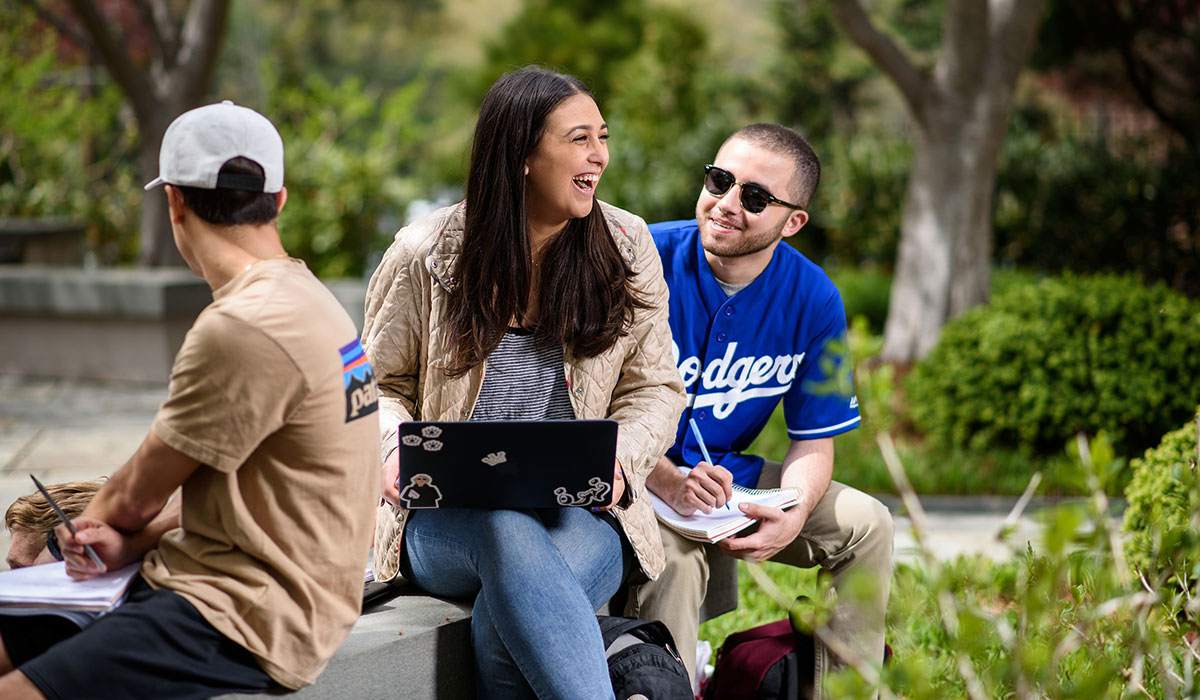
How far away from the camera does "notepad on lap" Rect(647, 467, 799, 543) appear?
3.09 metres

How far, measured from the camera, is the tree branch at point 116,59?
8695mm

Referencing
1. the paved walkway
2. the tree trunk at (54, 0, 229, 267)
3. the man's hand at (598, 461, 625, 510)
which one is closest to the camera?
the man's hand at (598, 461, 625, 510)

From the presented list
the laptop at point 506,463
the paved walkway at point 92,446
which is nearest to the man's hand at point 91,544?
the laptop at point 506,463

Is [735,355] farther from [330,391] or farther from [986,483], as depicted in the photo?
[986,483]

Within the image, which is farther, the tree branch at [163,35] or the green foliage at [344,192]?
the green foliage at [344,192]

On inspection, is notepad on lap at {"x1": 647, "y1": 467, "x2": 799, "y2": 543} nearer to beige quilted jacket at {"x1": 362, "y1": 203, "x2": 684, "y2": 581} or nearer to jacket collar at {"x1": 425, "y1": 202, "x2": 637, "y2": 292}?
beige quilted jacket at {"x1": 362, "y1": 203, "x2": 684, "y2": 581}

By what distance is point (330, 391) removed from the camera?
2.27m

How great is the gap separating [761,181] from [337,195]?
7.17 metres

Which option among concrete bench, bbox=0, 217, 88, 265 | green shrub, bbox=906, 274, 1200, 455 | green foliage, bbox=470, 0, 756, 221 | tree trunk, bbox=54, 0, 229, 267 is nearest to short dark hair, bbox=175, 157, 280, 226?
green foliage, bbox=470, 0, 756, 221

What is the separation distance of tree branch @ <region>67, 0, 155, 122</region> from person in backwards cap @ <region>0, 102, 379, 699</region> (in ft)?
23.9

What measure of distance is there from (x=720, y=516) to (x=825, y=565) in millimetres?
420

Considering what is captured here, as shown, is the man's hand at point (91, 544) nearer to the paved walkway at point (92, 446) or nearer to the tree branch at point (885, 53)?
the paved walkway at point (92, 446)

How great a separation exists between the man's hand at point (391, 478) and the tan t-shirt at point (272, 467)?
48cm

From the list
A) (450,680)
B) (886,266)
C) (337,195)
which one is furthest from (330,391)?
(886,266)
